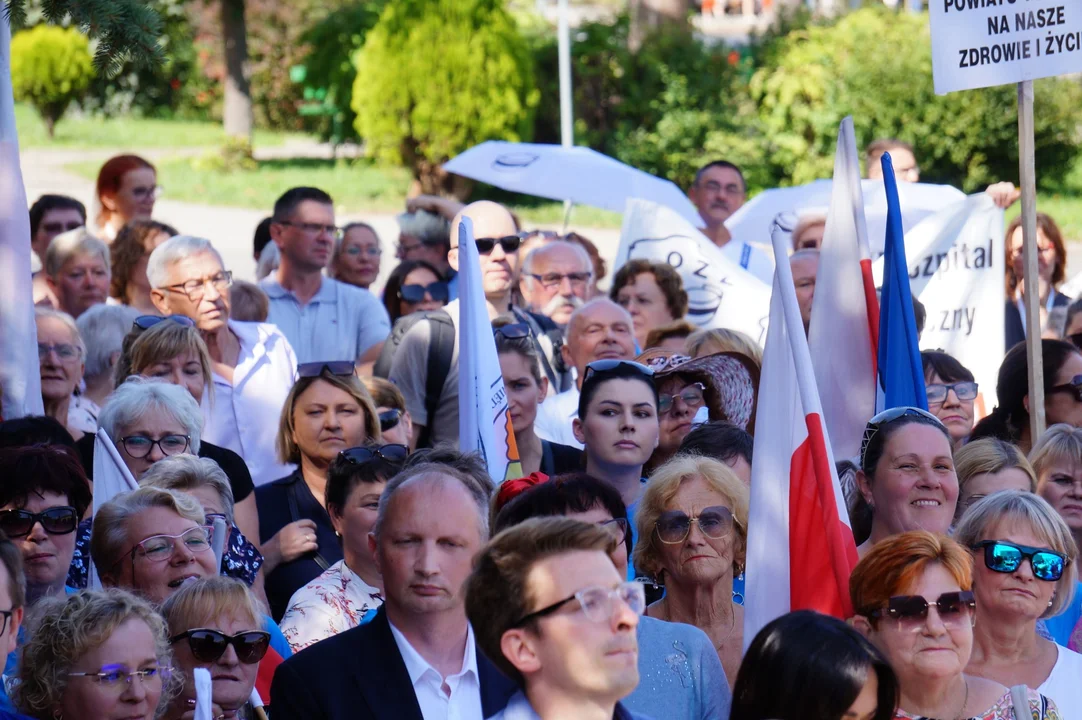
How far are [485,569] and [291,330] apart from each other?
5.08m

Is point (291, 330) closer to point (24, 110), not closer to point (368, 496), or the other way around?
point (368, 496)

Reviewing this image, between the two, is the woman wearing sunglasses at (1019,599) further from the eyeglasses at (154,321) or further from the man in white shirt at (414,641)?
the eyeglasses at (154,321)

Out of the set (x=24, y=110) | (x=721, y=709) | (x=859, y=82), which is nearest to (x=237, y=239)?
(x=859, y=82)

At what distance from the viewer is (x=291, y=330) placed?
8117 millimetres

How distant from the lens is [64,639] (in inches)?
152

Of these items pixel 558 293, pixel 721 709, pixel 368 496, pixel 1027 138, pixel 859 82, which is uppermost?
pixel 859 82

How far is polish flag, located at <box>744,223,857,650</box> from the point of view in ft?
15.0

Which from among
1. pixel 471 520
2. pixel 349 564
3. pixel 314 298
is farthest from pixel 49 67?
pixel 471 520

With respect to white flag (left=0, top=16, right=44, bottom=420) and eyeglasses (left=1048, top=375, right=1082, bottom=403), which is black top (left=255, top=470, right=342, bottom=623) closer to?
white flag (left=0, top=16, right=44, bottom=420)

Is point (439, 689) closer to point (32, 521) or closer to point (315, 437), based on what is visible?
point (32, 521)

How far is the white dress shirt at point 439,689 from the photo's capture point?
12.4ft

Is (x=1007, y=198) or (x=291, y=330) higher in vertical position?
(x=1007, y=198)

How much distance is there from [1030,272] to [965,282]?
1902 millimetres

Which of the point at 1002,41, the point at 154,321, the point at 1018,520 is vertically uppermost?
the point at 1002,41
